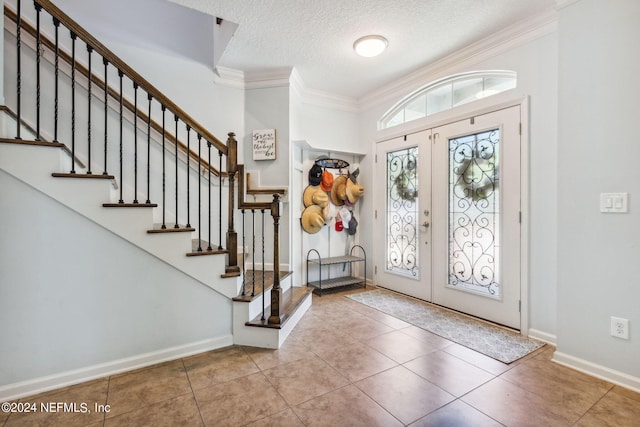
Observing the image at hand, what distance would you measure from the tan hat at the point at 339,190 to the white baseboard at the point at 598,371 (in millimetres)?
2756

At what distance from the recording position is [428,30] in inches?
103

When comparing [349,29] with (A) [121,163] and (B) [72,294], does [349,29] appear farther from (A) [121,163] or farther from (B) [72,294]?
(B) [72,294]

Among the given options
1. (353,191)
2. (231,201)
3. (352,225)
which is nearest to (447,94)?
(353,191)

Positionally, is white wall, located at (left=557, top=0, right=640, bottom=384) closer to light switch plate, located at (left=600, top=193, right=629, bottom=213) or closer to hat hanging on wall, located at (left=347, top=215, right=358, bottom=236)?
light switch plate, located at (left=600, top=193, right=629, bottom=213)

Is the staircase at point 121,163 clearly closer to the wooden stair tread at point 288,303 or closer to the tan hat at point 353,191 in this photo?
the wooden stair tread at point 288,303

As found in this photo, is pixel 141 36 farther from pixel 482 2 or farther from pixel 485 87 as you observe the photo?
pixel 485 87

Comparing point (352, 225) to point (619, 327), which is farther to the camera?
point (352, 225)

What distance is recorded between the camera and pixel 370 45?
2734mm

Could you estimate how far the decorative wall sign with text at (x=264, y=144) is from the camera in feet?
11.2

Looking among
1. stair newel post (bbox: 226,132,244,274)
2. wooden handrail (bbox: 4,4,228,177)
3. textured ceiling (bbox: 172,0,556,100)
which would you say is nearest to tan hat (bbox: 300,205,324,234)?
wooden handrail (bbox: 4,4,228,177)

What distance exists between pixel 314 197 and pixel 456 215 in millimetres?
1734

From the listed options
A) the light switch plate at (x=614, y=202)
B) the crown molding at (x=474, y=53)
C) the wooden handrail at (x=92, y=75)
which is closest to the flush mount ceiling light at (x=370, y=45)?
the crown molding at (x=474, y=53)

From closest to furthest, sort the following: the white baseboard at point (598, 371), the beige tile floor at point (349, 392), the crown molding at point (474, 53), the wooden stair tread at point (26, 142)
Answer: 1. the beige tile floor at point (349, 392)
2. the wooden stair tread at point (26, 142)
3. the white baseboard at point (598, 371)
4. the crown molding at point (474, 53)

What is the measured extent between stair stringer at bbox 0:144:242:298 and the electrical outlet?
269 centimetres
